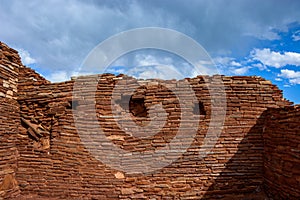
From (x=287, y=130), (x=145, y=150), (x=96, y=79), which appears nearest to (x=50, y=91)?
(x=96, y=79)

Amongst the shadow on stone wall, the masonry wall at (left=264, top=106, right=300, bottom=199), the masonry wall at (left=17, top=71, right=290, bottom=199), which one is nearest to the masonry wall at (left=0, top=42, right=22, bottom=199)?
the masonry wall at (left=17, top=71, right=290, bottom=199)

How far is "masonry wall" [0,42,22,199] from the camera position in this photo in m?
6.33

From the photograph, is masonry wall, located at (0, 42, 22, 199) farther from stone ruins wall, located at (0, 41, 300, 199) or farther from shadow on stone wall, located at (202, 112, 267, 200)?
shadow on stone wall, located at (202, 112, 267, 200)

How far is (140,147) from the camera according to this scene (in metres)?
6.44

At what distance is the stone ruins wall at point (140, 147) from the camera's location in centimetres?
624

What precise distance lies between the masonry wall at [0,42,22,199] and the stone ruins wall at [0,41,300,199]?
0.09 ft

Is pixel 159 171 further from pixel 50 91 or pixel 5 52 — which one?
pixel 5 52

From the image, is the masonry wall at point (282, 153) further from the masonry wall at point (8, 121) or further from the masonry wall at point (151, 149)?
the masonry wall at point (8, 121)

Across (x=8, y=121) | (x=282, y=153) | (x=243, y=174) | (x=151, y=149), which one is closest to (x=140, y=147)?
(x=151, y=149)

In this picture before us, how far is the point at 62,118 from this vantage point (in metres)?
6.73

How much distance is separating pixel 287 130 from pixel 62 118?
5.63 m

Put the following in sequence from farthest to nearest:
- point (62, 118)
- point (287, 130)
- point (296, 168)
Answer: point (62, 118), point (287, 130), point (296, 168)

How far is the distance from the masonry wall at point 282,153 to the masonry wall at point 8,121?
6568 millimetres

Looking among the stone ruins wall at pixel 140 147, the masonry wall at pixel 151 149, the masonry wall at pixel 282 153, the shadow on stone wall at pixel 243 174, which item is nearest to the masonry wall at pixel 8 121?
the stone ruins wall at pixel 140 147
